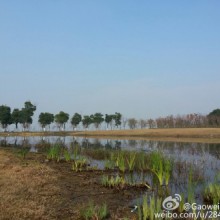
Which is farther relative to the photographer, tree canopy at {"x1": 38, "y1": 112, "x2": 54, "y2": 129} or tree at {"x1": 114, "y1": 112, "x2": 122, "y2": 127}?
tree at {"x1": 114, "y1": 112, "x2": 122, "y2": 127}

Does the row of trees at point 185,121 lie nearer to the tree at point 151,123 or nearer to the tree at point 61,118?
the tree at point 151,123

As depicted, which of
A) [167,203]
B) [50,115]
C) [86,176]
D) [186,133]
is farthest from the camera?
[50,115]

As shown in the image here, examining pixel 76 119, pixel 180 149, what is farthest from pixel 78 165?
pixel 76 119

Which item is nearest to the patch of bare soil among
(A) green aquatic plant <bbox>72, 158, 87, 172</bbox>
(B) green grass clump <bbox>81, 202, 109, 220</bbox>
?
(B) green grass clump <bbox>81, 202, 109, 220</bbox>

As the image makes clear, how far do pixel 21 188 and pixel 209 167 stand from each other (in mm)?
10538

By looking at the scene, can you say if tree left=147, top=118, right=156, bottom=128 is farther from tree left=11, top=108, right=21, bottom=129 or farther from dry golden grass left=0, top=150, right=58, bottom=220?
dry golden grass left=0, top=150, right=58, bottom=220

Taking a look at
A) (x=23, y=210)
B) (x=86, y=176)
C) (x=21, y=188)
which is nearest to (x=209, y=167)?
(x=86, y=176)

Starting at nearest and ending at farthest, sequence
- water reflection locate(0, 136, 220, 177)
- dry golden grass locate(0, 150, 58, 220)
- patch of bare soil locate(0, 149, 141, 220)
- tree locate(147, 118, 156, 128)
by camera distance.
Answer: dry golden grass locate(0, 150, 58, 220)
patch of bare soil locate(0, 149, 141, 220)
water reflection locate(0, 136, 220, 177)
tree locate(147, 118, 156, 128)

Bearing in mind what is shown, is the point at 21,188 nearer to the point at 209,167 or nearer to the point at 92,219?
the point at 92,219

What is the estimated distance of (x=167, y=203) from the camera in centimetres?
859

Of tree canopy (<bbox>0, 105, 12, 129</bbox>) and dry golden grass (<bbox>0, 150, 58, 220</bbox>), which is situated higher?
tree canopy (<bbox>0, 105, 12, 129</bbox>)

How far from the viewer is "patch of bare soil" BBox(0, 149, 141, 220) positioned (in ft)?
24.9

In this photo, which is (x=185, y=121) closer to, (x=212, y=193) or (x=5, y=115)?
(x=5, y=115)

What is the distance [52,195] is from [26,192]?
0.85 metres
